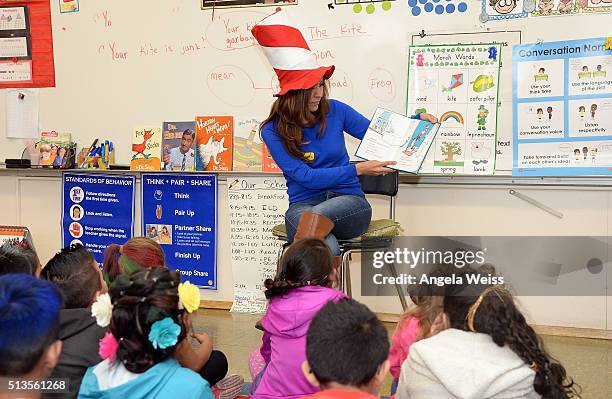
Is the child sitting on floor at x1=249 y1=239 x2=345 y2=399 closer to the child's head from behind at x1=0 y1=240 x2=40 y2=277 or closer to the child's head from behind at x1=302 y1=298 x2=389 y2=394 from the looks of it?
the child's head from behind at x1=302 y1=298 x2=389 y2=394

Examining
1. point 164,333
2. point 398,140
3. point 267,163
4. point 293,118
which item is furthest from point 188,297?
point 267,163

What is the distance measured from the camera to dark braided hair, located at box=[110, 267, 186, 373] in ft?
5.03

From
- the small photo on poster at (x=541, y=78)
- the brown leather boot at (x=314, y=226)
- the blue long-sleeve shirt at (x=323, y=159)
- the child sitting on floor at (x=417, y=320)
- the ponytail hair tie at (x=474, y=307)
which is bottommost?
the child sitting on floor at (x=417, y=320)

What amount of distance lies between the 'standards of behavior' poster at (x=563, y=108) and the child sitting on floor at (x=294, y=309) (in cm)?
173

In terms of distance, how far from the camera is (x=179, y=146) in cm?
413

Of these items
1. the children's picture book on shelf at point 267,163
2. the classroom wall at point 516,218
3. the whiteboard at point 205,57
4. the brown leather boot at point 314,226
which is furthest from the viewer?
the children's picture book on shelf at point 267,163

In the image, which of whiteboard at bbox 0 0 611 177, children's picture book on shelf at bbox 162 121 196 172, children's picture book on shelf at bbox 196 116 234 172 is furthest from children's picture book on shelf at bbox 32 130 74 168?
children's picture book on shelf at bbox 196 116 234 172

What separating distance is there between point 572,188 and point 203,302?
7.23ft

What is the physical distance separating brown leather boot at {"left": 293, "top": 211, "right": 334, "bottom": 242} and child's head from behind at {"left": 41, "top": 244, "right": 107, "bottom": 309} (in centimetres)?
82

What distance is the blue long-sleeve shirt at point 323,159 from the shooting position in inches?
113

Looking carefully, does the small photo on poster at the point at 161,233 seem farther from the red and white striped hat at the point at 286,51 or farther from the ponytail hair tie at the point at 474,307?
the ponytail hair tie at the point at 474,307

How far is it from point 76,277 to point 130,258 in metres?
0.51

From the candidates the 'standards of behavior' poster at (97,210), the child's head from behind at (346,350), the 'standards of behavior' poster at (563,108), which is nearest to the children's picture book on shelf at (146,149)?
the 'standards of behavior' poster at (97,210)

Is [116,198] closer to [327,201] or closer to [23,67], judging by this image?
[23,67]
